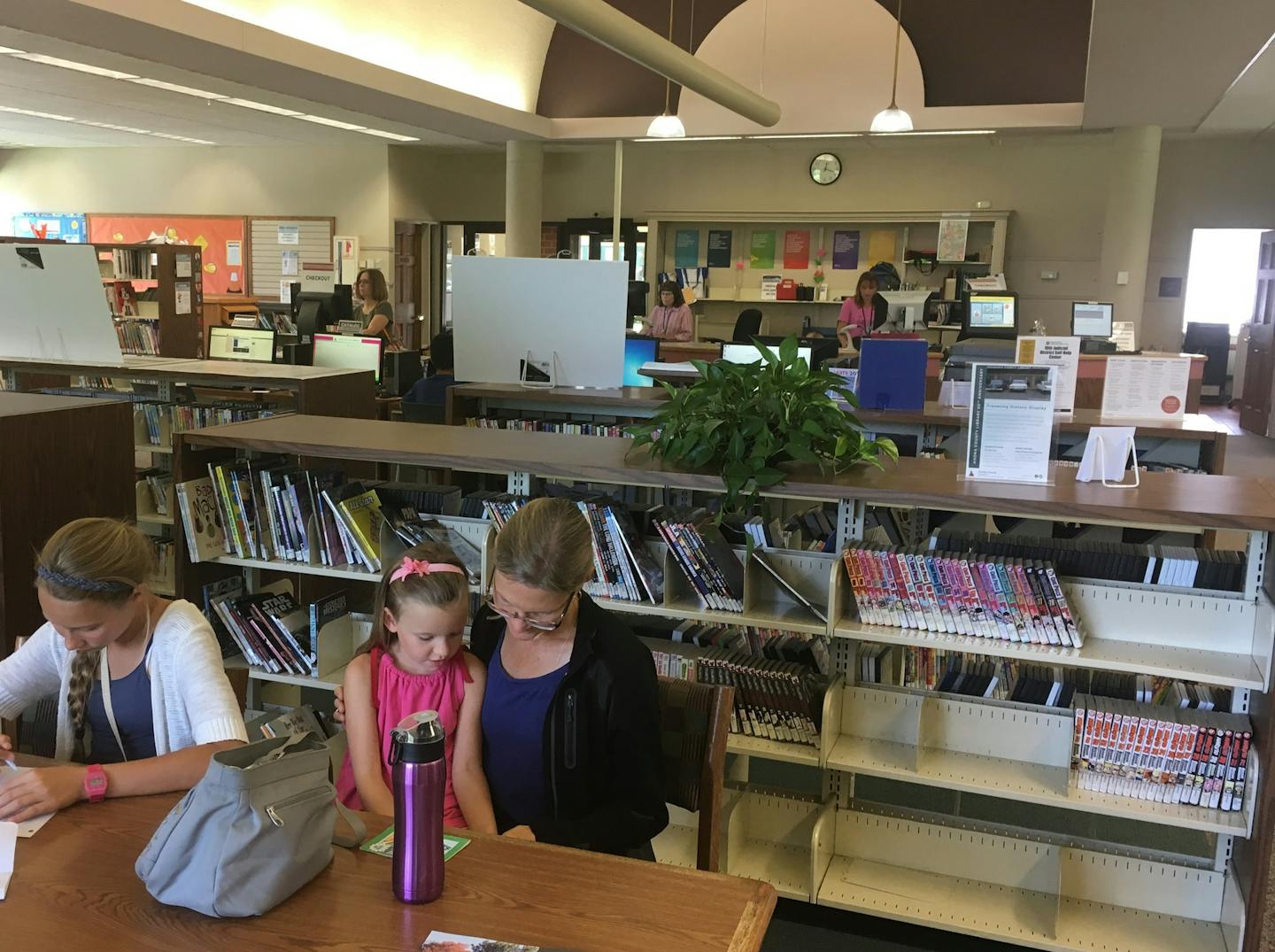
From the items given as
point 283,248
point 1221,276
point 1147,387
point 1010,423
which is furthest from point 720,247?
point 1010,423

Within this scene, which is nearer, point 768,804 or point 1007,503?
point 1007,503

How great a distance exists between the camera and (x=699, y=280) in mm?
12578

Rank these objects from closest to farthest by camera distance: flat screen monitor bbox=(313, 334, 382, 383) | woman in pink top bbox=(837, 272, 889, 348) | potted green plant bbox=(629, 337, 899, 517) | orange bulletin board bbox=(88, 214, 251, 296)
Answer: potted green plant bbox=(629, 337, 899, 517) < flat screen monitor bbox=(313, 334, 382, 383) < woman in pink top bbox=(837, 272, 889, 348) < orange bulletin board bbox=(88, 214, 251, 296)

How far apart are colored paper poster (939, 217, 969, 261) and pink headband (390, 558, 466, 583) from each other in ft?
34.3

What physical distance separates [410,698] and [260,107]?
9401 millimetres

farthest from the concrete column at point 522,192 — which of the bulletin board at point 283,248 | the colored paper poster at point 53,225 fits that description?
the colored paper poster at point 53,225

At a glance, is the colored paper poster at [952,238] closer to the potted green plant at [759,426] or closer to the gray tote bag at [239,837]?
the potted green plant at [759,426]

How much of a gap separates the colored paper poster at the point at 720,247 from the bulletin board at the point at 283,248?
462 cm

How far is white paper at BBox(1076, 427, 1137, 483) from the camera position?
2727 mm

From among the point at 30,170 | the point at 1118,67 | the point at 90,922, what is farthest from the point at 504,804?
the point at 30,170

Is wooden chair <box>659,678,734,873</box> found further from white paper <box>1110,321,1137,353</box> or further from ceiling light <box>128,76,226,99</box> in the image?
ceiling light <box>128,76,226,99</box>

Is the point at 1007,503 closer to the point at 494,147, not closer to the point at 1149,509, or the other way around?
the point at 1149,509

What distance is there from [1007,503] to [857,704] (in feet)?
2.33

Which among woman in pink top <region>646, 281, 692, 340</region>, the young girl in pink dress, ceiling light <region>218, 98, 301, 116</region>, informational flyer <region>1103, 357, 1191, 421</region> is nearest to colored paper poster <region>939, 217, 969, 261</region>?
woman in pink top <region>646, 281, 692, 340</region>
